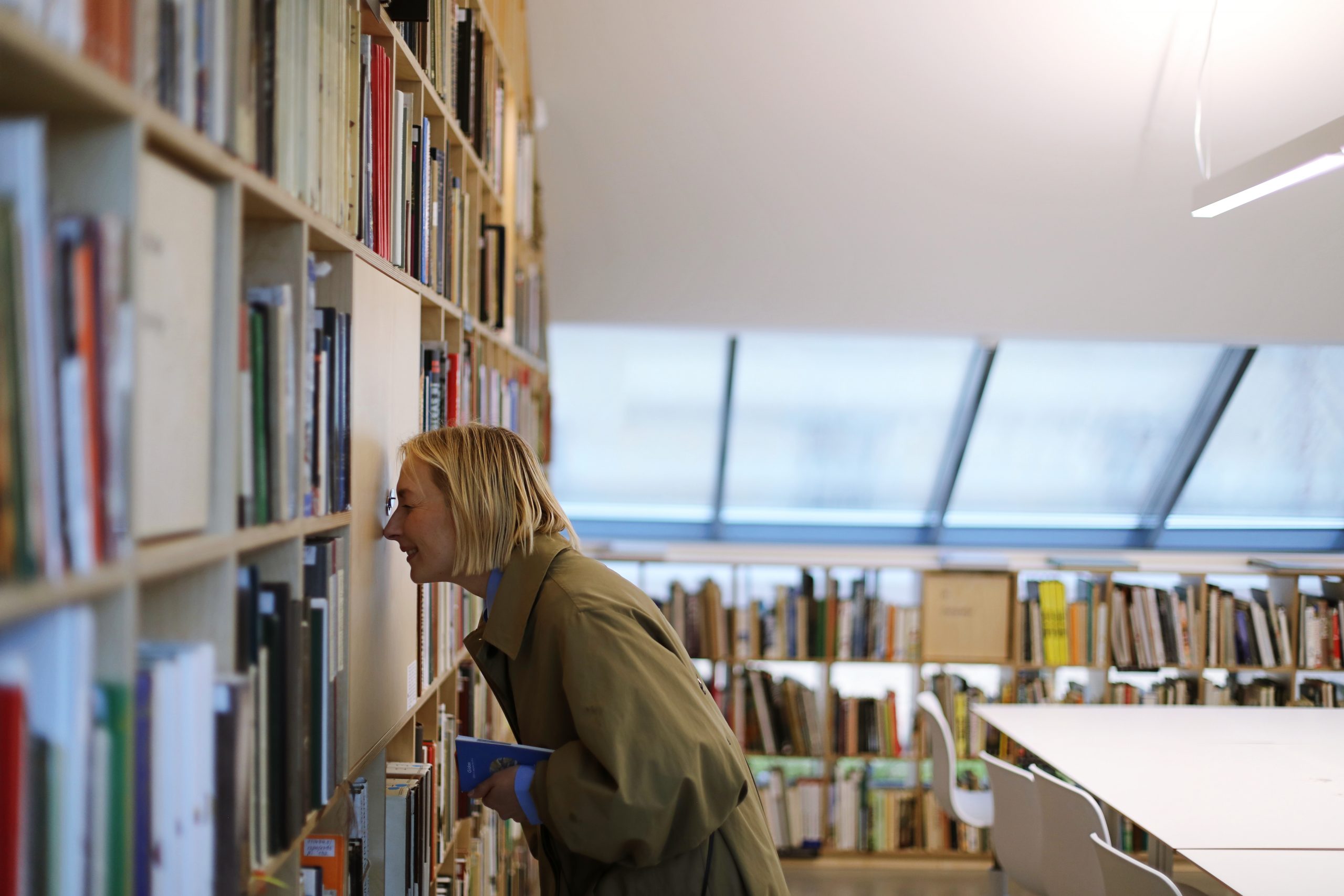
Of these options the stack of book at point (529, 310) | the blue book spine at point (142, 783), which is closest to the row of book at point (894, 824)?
the stack of book at point (529, 310)

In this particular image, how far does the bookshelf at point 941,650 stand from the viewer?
471cm

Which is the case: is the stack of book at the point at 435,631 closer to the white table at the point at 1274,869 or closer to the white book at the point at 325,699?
the white book at the point at 325,699

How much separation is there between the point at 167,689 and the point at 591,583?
729 mm

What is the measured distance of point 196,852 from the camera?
0.92 metres

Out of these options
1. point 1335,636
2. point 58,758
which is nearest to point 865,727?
point 1335,636

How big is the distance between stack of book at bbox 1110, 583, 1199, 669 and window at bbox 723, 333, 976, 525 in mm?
1155

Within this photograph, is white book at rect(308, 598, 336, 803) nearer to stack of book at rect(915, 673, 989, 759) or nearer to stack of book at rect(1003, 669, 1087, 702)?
stack of book at rect(915, 673, 989, 759)

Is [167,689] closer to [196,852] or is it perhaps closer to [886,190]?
[196,852]

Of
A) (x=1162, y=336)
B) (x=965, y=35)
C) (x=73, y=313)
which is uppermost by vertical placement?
(x=965, y=35)

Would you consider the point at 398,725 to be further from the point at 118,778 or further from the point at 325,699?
the point at 118,778

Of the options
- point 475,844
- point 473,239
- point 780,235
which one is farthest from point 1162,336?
point 475,844

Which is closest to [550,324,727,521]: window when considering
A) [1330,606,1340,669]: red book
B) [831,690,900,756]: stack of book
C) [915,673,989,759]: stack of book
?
[831,690,900,756]: stack of book

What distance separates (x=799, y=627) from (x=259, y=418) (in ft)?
12.9

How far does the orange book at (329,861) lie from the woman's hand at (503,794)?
8.9 inches
